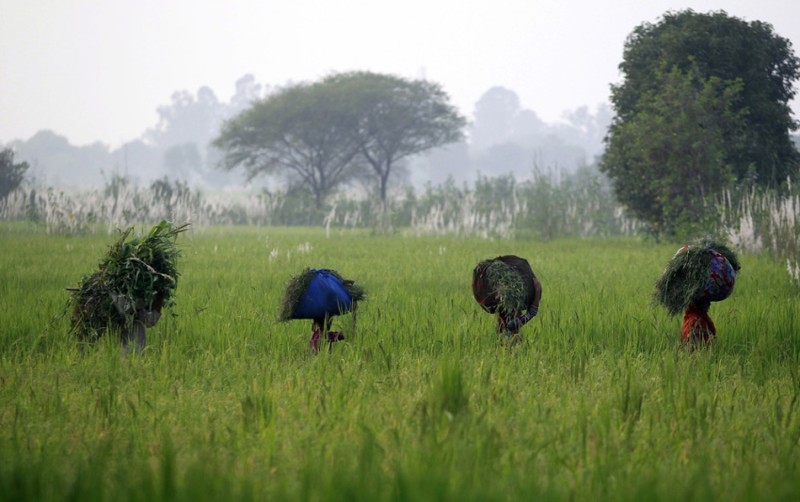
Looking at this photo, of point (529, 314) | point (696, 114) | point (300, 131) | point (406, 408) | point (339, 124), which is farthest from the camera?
point (339, 124)

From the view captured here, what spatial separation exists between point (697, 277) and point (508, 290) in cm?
124

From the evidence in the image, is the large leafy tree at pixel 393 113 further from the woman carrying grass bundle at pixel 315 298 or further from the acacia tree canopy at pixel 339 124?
the woman carrying grass bundle at pixel 315 298

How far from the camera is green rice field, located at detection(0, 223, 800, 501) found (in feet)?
7.99

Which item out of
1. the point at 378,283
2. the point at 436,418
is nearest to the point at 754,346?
the point at 436,418

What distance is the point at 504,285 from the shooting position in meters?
4.80

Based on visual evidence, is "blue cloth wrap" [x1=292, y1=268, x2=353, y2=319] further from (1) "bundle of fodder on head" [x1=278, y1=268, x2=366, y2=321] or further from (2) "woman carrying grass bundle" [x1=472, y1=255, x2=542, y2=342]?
(2) "woman carrying grass bundle" [x1=472, y1=255, x2=542, y2=342]

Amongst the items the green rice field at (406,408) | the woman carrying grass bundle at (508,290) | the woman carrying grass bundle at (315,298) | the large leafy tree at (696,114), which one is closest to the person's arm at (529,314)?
the woman carrying grass bundle at (508,290)

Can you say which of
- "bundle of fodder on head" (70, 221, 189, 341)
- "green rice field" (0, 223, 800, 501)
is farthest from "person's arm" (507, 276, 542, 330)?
"bundle of fodder on head" (70, 221, 189, 341)

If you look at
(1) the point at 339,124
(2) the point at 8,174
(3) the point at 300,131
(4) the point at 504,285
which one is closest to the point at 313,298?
(4) the point at 504,285

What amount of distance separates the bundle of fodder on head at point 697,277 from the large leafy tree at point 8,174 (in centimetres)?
3060

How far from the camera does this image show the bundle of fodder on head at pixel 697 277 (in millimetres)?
4844

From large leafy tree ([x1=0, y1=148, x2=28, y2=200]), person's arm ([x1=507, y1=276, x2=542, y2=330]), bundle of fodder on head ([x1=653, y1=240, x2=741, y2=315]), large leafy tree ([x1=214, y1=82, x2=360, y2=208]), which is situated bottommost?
person's arm ([x1=507, y1=276, x2=542, y2=330])

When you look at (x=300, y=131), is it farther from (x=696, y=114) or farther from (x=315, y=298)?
(x=315, y=298)

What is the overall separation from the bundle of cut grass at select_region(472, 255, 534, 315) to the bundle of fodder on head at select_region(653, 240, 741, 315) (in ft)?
3.09
